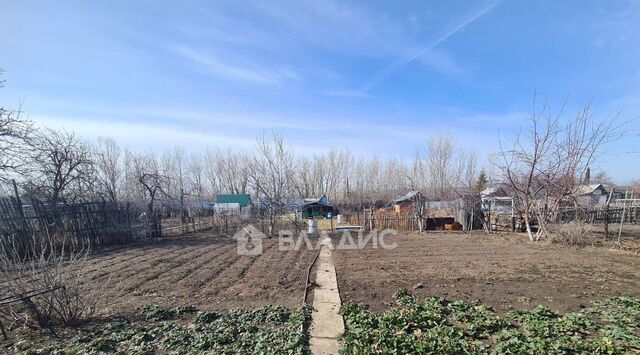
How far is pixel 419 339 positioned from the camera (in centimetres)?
375

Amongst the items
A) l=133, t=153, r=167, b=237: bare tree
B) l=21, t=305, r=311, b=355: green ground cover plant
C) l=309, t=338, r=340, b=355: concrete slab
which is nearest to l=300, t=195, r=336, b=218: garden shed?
l=133, t=153, r=167, b=237: bare tree

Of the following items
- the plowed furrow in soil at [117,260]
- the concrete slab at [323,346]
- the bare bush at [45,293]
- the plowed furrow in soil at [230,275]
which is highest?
the bare bush at [45,293]

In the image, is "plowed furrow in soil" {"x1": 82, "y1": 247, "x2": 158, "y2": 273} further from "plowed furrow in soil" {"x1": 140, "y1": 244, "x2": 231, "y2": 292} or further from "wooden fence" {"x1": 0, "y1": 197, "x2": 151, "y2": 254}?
"plowed furrow in soil" {"x1": 140, "y1": 244, "x2": 231, "y2": 292}

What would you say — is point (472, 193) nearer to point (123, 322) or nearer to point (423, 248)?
point (423, 248)

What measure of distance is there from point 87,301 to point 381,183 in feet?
136

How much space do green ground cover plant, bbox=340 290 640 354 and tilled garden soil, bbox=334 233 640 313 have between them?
420 millimetres

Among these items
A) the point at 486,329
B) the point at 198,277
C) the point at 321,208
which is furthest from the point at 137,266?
the point at 321,208

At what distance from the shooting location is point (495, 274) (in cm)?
704

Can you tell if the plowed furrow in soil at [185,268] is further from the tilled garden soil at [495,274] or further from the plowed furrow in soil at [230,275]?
the tilled garden soil at [495,274]

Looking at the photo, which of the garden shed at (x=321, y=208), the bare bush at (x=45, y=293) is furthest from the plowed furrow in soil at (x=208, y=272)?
the garden shed at (x=321, y=208)

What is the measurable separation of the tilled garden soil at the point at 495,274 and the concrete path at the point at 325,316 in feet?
0.80

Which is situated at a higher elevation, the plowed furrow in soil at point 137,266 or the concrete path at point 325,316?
the plowed furrow in soil at point 137,266

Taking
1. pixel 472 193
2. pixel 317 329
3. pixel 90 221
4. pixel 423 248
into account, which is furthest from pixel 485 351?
pixel 472 193

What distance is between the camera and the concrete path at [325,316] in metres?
3.78
